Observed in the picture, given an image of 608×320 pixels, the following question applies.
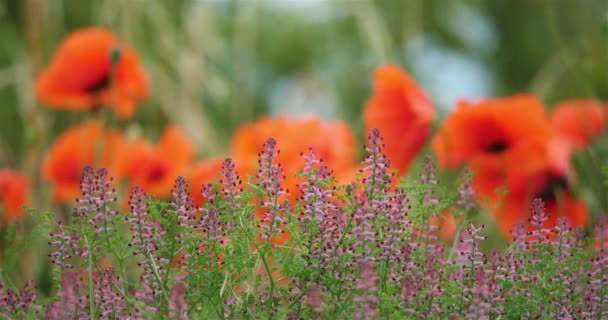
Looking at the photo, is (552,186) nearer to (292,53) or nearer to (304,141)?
(304,141)

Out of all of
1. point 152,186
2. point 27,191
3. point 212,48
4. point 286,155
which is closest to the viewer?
point 286,155

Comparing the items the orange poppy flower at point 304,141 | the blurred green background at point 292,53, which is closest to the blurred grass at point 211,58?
the blurred green background at point 292,53

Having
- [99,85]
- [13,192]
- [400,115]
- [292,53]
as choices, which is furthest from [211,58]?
[292,53]

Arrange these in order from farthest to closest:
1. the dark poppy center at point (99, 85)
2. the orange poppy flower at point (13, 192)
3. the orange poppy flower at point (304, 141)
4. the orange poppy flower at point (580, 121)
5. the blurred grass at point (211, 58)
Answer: the blurred grass at point (211, 58)
the dark poppy center at point (99, 85)
the orange poppy flower at point (13, 192)
the orange poppy flower at point (580, 121)
the orange poppy flower at point (304, 141)

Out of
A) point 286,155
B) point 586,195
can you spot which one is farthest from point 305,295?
point 586,195

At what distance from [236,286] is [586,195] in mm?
714

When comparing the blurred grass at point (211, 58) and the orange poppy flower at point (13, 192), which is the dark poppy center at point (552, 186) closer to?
the blurred grass at point (211, 58)

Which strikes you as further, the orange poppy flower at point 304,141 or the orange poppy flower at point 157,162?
the orange poppy flower at point 157,162

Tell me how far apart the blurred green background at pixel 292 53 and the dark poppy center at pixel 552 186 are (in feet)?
0.35

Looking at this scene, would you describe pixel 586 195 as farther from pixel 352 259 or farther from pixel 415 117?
pixel 352 259

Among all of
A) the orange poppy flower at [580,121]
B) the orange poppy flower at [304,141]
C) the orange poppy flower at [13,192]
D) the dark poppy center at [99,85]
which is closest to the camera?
the orange poppy flower at [304,141]

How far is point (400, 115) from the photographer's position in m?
1.09

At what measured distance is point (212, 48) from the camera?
6.31ft

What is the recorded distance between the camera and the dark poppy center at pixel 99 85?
132 centimetres
